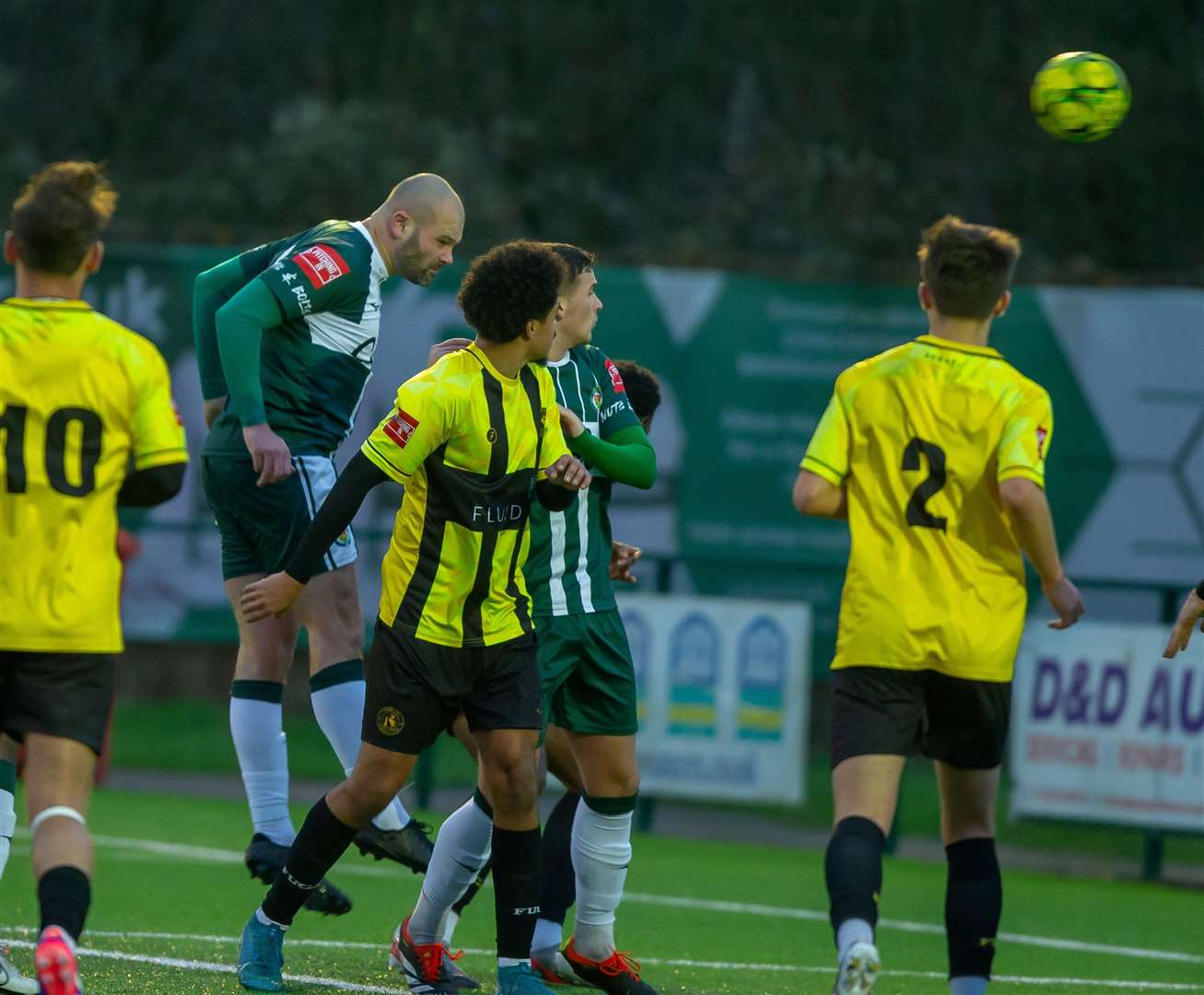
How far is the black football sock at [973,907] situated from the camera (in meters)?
5.16

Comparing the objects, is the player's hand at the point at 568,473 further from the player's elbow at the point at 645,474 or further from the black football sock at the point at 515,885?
the black football sock at the point at 515,885

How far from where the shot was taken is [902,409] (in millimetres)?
5094

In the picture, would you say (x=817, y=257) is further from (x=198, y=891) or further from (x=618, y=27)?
(x=198, y=891)

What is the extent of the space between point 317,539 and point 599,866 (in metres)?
1.39

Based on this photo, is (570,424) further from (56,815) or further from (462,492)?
(56,815)

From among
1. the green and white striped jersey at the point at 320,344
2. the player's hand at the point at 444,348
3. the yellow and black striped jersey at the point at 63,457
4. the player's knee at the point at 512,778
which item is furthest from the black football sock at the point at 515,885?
the green and white striped jersey at the point at 320,344

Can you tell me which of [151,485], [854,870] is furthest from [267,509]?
[854,870]

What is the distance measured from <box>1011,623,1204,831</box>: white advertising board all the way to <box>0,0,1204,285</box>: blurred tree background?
4.42 m

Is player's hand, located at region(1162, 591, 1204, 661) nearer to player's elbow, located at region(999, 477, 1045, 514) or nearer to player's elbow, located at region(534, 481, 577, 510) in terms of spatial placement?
player's elbow, located at region(999, 477, 1045, 514)

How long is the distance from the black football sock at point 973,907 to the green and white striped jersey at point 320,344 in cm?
252

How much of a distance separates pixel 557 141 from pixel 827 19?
2.60 metres

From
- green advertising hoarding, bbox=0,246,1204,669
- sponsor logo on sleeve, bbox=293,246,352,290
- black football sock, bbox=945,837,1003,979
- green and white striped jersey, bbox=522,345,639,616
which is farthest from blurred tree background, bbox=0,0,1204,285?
black football sock, bbox=945,837,1003,979

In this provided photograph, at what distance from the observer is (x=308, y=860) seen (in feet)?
18.8

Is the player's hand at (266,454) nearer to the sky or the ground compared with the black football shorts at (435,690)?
nearer to the sky
